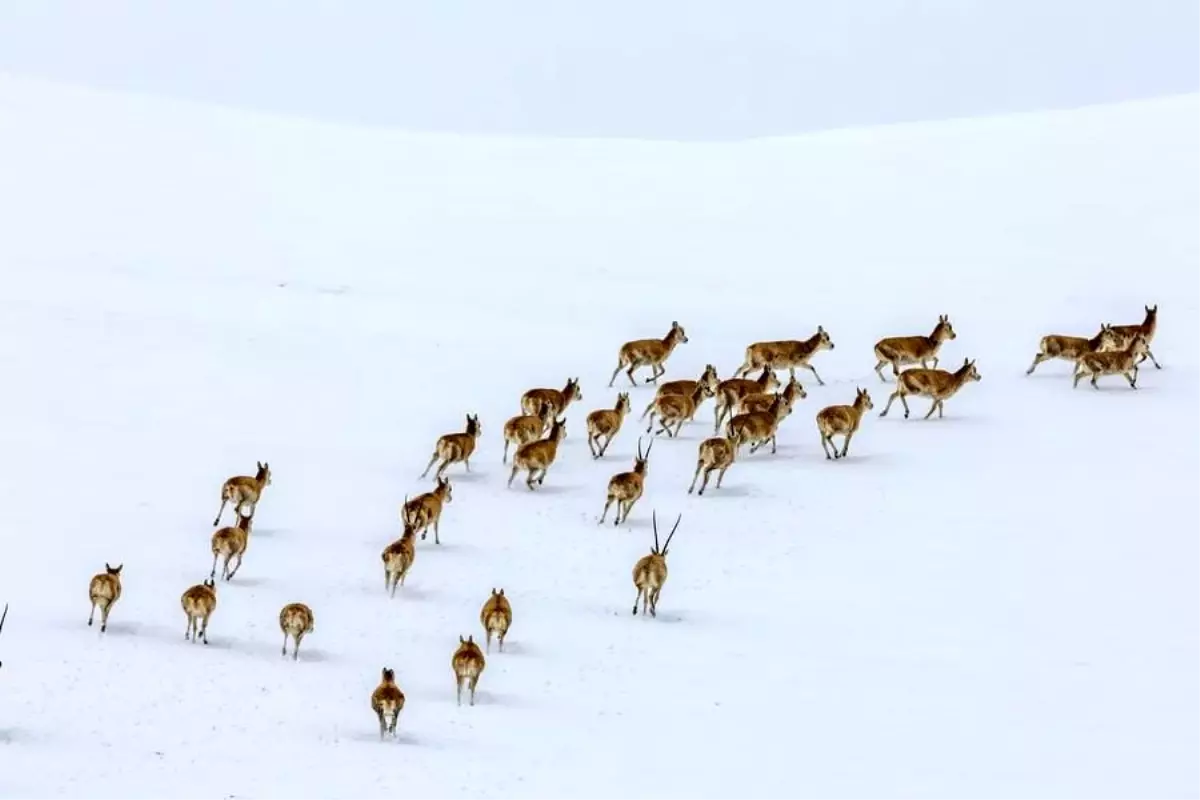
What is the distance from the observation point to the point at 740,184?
150 feet

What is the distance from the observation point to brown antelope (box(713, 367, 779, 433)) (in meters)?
24.7

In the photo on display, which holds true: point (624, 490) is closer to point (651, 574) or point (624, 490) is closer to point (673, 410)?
point (651, 574)

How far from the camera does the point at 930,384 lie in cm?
2530

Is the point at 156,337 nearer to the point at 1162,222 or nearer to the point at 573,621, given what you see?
the point at 573,621

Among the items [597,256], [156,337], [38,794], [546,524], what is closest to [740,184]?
[597,256]

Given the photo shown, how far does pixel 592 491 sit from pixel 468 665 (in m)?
7.25

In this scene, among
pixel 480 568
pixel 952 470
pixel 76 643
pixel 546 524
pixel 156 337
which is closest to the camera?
pixel 76 643

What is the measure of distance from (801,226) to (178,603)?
26.5 metres

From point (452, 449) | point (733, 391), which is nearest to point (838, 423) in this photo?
point (733, 391)

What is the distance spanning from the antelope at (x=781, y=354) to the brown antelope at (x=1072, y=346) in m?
3.60

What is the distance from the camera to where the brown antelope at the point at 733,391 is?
80.9 ft

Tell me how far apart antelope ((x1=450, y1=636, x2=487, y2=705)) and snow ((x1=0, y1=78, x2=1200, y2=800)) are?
0.25 meters

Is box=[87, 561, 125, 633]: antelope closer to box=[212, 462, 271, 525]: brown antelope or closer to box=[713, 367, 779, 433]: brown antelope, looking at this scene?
box=[212, 462, 271, 525]: brown antelope

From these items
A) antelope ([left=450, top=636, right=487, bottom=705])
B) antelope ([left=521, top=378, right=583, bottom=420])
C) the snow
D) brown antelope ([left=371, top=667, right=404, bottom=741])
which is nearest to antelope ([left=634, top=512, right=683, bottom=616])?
the snow
